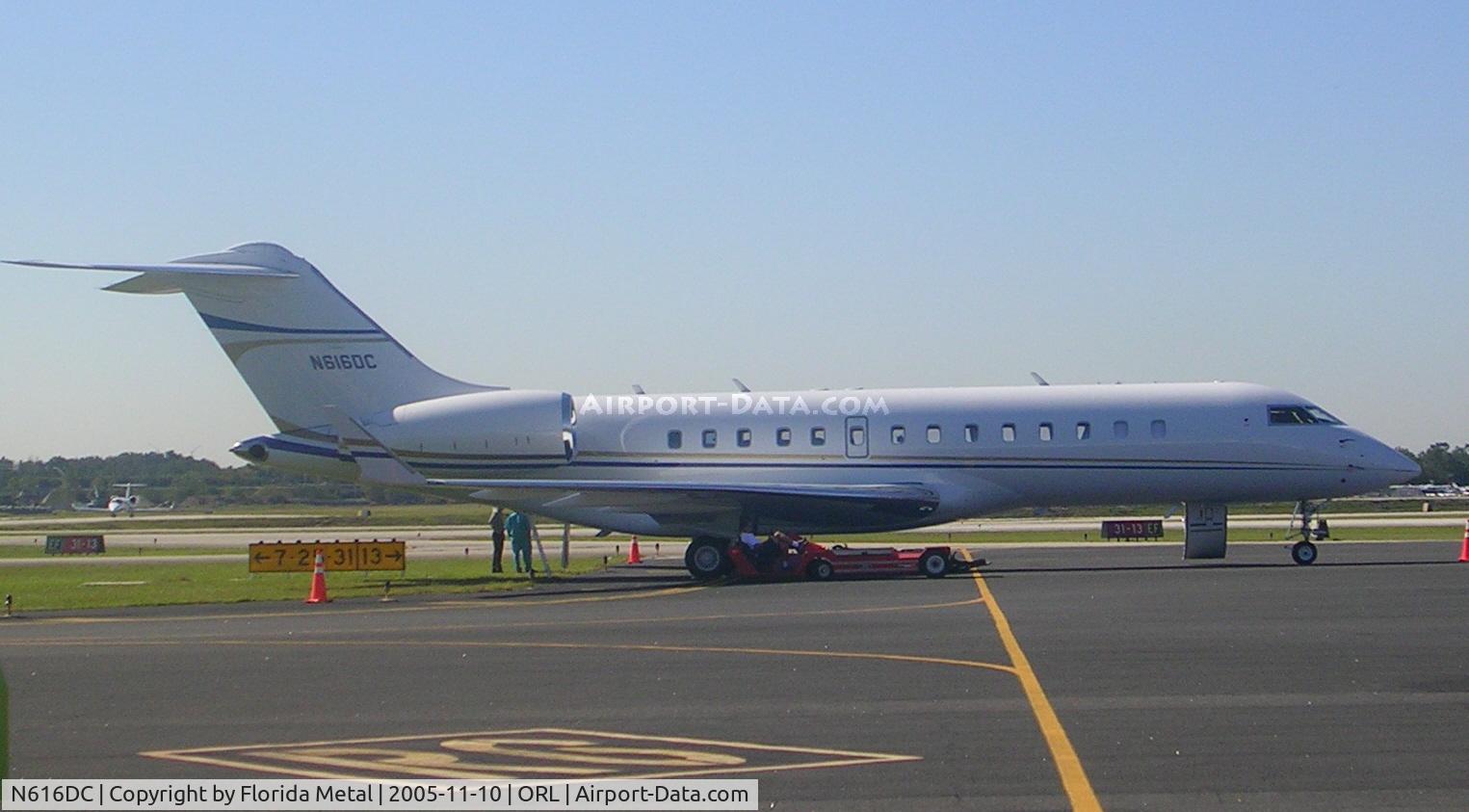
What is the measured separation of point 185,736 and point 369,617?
10.7 meters

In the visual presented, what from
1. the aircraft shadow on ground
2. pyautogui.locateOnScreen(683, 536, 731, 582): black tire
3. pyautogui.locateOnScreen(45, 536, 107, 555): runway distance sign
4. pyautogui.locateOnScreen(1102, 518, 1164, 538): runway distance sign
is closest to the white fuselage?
pyautogui.locateOnScreen(683, 536, 731, 582): black tire

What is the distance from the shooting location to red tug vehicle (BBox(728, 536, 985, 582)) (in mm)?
29625

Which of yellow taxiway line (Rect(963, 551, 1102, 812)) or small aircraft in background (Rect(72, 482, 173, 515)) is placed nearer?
yellow taxiway line (Rect(963, 551, 1102, 812))

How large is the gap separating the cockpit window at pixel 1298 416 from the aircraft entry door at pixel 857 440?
802cm

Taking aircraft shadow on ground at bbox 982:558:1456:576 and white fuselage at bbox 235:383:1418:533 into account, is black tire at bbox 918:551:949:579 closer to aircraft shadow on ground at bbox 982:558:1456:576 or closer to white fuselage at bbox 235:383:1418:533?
aircraft shadow on ground at bbox 982:558:1456:576

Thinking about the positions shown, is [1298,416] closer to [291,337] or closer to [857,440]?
[857,440]

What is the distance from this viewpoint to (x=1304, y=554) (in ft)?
98.8

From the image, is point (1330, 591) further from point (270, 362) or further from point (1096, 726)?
point (270, 362)

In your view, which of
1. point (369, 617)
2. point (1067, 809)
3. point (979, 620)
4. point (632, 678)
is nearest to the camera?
point (1067, 809)

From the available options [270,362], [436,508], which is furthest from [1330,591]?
[436,508]

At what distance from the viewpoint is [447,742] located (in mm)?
11422

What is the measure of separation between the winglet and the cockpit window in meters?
17.2

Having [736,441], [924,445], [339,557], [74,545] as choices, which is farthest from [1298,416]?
[74,545]

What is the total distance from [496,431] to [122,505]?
309 ft
